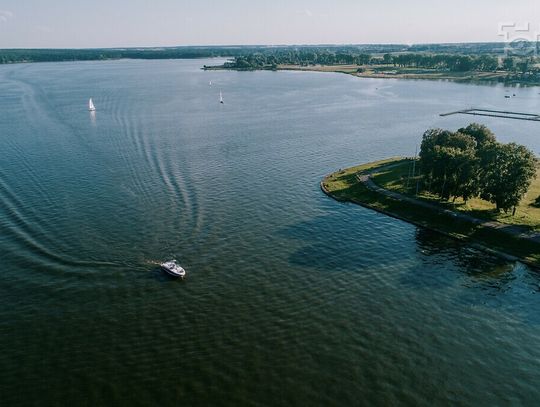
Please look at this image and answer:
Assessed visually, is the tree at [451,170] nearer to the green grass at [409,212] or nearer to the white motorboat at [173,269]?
the green grass at [409,212]

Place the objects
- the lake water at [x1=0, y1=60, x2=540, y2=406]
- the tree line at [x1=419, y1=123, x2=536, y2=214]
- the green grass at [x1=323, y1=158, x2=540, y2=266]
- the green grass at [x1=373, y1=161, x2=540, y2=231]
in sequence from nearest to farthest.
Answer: the lake water at [x1=0, y1=60, x2=540, y2=406]
the green grass at [x1=323, y1=158, x2=540, y2=266]
the tree line at [x1=419, y1=123, x2=536, y2=214]
the green grass at [x1=373, y1=161, x2=540, y2=231]

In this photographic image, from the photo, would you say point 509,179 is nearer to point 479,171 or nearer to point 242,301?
point 479,171

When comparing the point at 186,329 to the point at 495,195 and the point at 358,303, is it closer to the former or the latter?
the point at 358,303

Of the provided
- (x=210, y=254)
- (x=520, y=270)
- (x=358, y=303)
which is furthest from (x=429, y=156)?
(x=210, y=254)

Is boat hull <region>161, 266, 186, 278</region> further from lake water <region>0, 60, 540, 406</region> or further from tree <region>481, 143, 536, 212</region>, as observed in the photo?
tree <region>481, 143, 536, 212</region>

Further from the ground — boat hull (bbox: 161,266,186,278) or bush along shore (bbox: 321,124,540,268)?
bush along shore (bbox: 321,124,540,268)

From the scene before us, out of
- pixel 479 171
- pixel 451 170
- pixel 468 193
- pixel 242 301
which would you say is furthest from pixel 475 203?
pixel 242 301

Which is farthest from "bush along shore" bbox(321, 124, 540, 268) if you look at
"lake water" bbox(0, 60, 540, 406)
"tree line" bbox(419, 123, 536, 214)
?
"lake water" bbox(0, 60, 540, 406)
